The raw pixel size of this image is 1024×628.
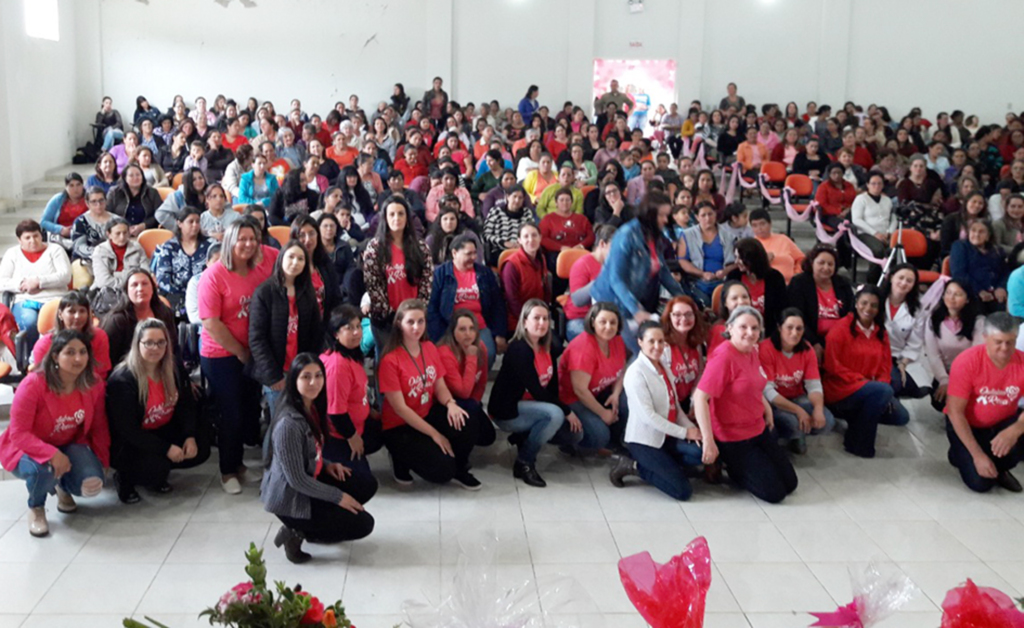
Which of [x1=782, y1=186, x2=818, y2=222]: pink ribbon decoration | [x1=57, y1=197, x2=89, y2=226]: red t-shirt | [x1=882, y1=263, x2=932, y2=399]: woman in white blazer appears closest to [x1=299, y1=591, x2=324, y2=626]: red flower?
[x1=882, y1=263, x2=932, y2=399]: woman in white blazer

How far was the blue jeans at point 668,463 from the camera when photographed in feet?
15.8

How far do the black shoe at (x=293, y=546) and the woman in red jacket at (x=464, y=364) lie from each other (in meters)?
1.29

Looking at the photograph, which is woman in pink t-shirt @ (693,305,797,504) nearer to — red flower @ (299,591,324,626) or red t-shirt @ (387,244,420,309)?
red t-shirt @ (387,244,420,309)

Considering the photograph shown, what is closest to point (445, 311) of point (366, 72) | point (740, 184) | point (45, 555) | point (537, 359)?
point (537, 359)

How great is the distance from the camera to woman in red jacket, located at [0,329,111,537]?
4.22 m

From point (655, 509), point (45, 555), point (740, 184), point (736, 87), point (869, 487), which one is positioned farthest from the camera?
point (736, 87)

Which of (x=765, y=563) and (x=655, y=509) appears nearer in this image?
(x=765, y=563)

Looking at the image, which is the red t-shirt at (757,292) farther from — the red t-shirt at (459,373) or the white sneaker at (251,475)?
the white sneaker at (251,475)

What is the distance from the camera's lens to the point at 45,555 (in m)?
4.05

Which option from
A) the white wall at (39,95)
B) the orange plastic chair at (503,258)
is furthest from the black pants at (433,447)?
the white wall at (39,95)

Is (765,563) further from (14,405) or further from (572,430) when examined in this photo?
(14,405)

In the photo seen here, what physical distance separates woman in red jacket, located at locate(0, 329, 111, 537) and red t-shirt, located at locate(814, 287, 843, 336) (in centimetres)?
424

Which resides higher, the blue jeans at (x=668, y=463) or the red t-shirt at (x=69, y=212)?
the red t-shirt at (x=69, y=212)

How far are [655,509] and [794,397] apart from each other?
136 cm
